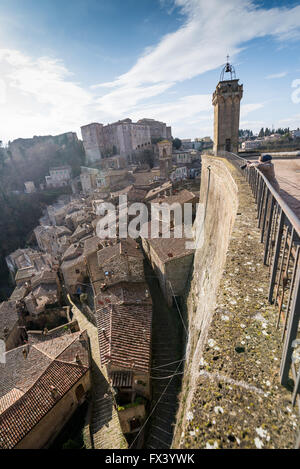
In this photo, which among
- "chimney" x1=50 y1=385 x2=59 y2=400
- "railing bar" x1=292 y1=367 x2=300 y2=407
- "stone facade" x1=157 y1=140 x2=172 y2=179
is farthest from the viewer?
"stone facade" x1=157 y1=140 x2=172 y2=179

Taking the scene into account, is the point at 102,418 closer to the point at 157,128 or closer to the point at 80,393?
the point at 80,393

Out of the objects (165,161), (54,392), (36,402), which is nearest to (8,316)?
(36,402)

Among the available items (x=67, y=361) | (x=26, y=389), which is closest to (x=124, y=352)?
(x=67, y=361)

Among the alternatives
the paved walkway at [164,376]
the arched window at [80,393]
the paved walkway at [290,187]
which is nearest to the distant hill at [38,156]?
the paved walkway at [164,376]

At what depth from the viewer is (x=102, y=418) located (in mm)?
10836

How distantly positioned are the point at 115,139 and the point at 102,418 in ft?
204

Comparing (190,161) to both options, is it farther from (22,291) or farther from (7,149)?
(7,149)

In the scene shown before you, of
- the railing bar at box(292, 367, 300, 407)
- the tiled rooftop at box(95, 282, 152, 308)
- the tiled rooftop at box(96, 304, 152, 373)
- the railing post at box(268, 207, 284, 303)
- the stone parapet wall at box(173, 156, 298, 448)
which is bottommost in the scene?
the tiled rooftop at box(96, 304, 152, 373)

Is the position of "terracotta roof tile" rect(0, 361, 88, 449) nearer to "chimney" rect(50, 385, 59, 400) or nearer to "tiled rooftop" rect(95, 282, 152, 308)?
"chimney" rect(50, 385, 59, 400)

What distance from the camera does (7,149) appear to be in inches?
2911

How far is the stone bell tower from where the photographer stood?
776 inches

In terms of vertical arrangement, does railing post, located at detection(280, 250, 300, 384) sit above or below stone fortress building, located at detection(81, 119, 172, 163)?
below

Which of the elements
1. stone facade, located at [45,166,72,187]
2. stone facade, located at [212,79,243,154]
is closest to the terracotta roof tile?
stone facade, located at [212,79,243,154]

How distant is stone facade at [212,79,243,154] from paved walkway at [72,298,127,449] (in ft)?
66.1
